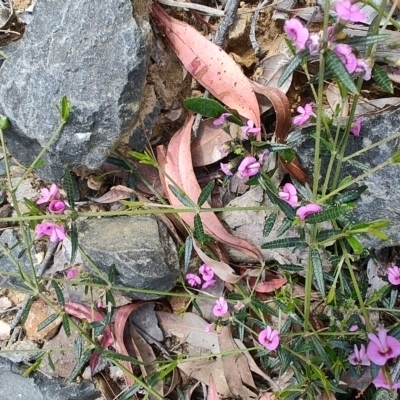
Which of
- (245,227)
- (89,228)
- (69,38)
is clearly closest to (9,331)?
(89,228)

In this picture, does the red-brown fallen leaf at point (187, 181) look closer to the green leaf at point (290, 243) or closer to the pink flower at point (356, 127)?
the green leaf at point (290, 243)

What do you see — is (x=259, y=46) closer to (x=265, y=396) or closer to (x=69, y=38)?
(x=69, y=38)

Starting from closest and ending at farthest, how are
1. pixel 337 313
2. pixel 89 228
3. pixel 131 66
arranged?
pixel 131 66 < pixel 337 313 < pixel 89 228

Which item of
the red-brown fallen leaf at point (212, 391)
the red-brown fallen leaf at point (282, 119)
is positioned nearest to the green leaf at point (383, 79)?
the red-brown fallen leaf at point (282, 119)

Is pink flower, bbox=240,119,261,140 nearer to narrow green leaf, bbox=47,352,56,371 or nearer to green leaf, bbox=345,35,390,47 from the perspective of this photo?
green leaf, bbox=345,35,390,47

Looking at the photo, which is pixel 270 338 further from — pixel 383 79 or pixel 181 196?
pixel 383 79

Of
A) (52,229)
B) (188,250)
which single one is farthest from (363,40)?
(52,229)

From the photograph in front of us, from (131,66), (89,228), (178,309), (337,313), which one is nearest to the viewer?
(131,66)

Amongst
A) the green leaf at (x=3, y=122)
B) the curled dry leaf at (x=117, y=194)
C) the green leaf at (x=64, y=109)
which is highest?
the green leaf at (x=64, y=109)

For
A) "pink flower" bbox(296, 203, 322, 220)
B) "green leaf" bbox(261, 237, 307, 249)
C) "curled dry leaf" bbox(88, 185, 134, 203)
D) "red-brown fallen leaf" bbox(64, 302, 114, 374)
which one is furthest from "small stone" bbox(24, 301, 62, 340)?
"pink flower" bbox(296, 203, 322, 220)
